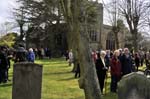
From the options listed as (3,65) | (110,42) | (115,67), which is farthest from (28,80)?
(110,42)

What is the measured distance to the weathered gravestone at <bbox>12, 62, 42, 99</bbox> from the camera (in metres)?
11.7

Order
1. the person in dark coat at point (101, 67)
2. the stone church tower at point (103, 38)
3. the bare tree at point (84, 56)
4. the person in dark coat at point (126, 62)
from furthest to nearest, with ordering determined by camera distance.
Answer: the stone church tower at point (103, 38)
the person in dark coat at point (126, 62)
the person in dark coat at point (101, 67)
the bare tree at point (84, 56)

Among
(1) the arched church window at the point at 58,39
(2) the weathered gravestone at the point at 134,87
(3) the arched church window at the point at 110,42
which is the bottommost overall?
(3) the arched church window at the point at 110,42

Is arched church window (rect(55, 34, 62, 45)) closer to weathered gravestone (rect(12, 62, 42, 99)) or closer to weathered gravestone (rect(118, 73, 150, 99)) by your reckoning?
weathered gravestone (rect(12, 62, 42, 99))

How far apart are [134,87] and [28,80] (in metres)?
4.06

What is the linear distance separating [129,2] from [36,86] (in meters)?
49.1

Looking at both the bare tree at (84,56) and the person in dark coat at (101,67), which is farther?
the person in dark coat at (101,67)

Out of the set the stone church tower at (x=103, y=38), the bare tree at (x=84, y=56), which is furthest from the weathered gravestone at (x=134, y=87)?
the stone church tower at (x=103, y=38)

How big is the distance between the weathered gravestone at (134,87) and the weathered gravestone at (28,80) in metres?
3.80

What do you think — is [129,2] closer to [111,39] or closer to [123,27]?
[123,27]

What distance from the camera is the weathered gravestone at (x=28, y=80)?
1169cm

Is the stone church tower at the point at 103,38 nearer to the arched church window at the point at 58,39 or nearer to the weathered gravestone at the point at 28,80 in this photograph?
the arched church window at the point at 58,39

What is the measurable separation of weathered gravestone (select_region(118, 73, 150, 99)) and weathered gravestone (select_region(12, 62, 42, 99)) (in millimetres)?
3802

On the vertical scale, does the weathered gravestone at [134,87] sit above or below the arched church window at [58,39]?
above
